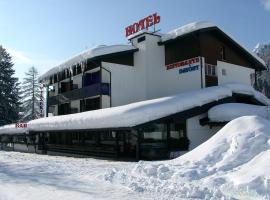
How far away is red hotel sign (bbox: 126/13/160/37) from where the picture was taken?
92.6ft

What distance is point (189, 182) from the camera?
9.38 metres

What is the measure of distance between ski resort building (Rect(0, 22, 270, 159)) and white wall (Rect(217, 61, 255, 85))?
0.28 feet

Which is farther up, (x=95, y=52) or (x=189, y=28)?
(x=189, y=28)

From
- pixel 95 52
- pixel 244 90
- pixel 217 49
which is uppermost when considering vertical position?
pixel 217 49

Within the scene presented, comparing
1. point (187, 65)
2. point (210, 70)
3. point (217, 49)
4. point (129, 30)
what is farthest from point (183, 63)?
point (129, 30)

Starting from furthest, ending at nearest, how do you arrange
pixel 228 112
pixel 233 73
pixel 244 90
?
pixel 233 73 < pixel 244 90 < pixel 228 112

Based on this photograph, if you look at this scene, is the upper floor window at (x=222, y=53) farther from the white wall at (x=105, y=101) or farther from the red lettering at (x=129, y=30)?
the white wall at (x=105, y=101)

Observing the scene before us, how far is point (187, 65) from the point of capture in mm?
26578

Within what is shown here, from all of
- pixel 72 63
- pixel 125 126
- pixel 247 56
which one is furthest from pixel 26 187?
pixel 247 56

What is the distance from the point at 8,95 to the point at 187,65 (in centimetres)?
3307

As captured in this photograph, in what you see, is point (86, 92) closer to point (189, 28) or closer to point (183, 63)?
point (183, 63)

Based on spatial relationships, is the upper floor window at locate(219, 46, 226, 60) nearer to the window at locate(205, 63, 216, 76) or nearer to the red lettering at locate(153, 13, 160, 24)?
the window at locate(205, 63, 216, 76)

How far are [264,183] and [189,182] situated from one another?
6.84 feet

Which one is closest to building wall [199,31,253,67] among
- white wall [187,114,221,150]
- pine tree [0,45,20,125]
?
white wall [187,114,221,150]
